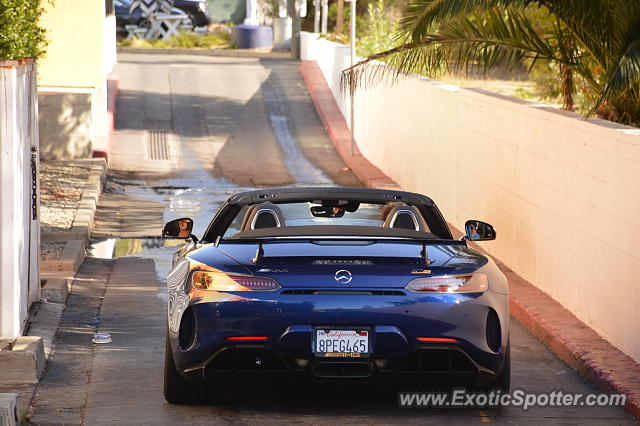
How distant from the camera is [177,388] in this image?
737 centimetres

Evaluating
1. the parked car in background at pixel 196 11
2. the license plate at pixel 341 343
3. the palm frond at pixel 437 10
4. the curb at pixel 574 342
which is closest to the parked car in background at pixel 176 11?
the parked car in background at pixel 196 11

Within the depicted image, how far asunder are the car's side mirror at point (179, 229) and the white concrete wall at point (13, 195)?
1.12 meters

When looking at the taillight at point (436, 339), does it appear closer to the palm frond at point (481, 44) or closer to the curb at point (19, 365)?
the curb at point (19, 365)

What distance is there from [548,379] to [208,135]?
800 inches

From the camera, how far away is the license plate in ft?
22.3

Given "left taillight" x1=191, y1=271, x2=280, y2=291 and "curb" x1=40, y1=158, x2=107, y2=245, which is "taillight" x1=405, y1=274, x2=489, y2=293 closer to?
"left taillight" x1=191, y1=271, x2=280, y2=291

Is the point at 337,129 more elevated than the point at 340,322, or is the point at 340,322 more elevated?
the point at 340,322

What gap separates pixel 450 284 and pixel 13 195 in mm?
3283

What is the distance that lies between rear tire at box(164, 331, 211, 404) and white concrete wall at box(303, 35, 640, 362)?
3.30 metres

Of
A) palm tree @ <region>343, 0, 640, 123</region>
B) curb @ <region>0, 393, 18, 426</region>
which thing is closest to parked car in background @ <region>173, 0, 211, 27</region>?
palm tree @ <region>343, 0, 640, 123</region>

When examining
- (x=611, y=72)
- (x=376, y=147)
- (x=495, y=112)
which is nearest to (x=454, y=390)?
(x=611, y=72)

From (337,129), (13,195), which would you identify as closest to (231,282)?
(13,195)

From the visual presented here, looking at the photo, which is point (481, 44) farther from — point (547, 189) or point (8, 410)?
point (8, 410)

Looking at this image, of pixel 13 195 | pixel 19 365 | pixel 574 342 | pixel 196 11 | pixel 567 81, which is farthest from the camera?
pixel 196 11
